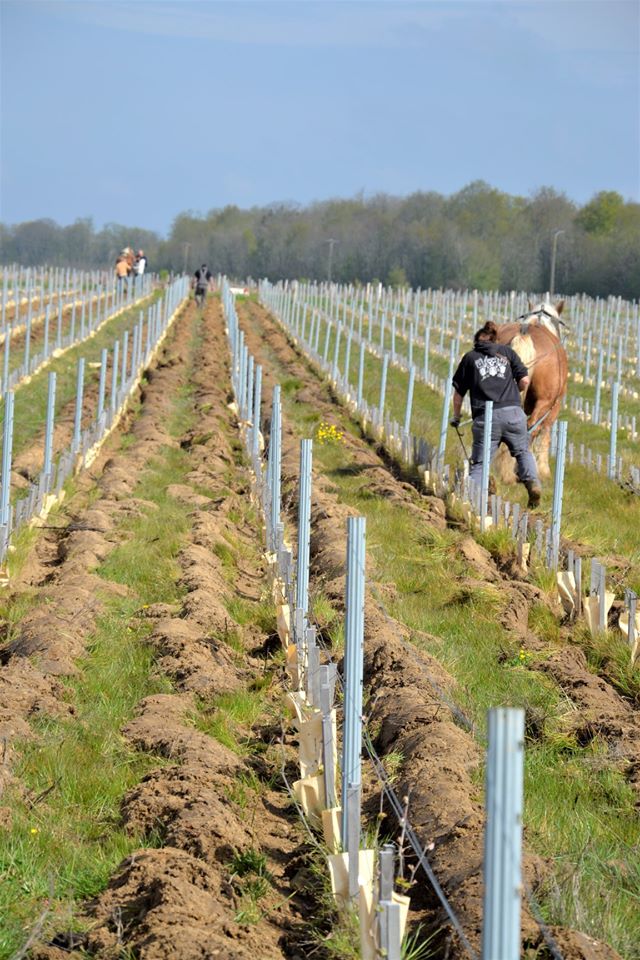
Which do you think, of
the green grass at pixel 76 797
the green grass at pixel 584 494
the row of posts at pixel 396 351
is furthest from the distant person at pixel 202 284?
the green grass at pixel 76 797

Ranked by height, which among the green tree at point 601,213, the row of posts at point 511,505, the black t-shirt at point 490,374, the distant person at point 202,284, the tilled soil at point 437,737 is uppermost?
the green tree at point 601,213

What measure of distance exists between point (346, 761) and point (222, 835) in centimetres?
53

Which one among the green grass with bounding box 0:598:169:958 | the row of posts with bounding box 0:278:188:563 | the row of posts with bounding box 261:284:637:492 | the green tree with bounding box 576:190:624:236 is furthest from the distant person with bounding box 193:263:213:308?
the green tree with bounding box 576:190:624:236

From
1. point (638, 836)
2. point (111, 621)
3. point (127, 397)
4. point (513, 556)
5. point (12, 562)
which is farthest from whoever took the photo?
point (127, 397)

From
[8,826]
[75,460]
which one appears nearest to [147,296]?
[75,460]

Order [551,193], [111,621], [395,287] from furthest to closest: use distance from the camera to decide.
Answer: [551,193] → [395,287] → [111,621]

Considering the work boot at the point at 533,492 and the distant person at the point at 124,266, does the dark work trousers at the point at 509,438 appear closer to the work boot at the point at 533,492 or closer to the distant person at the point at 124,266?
the work boot at the point at 533,492

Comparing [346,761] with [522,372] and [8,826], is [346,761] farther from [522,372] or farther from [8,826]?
[522,372]

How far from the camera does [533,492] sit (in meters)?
12.4

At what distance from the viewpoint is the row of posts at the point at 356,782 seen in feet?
8.50

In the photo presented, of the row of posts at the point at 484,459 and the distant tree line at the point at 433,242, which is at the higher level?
the distant tree line at the point at 433,242

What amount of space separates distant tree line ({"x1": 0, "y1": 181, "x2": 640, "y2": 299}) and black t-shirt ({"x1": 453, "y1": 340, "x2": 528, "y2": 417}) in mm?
55243

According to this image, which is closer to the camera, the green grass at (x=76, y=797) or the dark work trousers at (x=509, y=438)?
the green grass at (x=76, y=797)

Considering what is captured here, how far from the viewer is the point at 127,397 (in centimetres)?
2070
